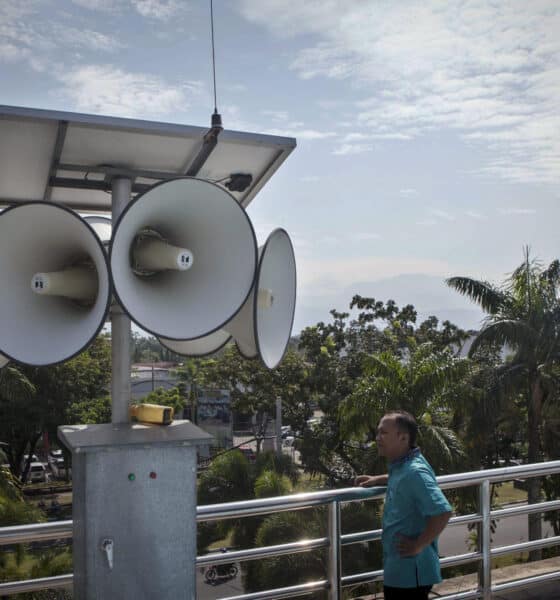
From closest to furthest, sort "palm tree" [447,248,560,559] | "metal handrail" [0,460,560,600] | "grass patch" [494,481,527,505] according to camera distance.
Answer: "metal handrail" [0,460,560,600]
"palm tree" [447,248,560,559]
"grass patch" [494,481,527,505]

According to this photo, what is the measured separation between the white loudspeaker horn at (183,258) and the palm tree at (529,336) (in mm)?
14848

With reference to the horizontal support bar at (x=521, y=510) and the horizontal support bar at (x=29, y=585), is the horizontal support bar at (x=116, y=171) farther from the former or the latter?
the horizontal support bar at (x=521, y=510)

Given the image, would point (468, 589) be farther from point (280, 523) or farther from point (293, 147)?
point (280, 523)

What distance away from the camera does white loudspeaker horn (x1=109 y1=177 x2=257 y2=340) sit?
2.29m

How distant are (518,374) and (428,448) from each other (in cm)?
448

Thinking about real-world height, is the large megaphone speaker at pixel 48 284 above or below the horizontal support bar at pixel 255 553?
above

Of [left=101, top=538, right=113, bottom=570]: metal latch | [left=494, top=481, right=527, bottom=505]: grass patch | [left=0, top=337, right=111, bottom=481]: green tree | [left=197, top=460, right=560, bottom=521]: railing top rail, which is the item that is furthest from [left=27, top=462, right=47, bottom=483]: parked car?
[left=101, top=538, right=113, bottom=570]: metal latch

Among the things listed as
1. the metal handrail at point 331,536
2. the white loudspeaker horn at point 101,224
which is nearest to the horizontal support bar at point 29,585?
the metal handrail at point 331,536

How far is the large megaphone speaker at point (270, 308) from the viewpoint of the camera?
8.57 ft

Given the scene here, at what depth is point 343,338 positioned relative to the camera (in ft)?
83.3

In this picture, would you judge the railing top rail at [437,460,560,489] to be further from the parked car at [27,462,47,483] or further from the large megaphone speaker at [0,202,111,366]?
the parked car at [27,462,47,483]

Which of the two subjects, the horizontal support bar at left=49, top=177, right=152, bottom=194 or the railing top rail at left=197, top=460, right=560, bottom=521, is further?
the horizontal support bar at left=49, top=177, right=152, bottom=194

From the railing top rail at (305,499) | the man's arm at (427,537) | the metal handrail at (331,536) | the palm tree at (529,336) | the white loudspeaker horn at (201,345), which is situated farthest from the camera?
the palm tree at (529,336)

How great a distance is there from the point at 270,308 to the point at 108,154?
0.91 m
